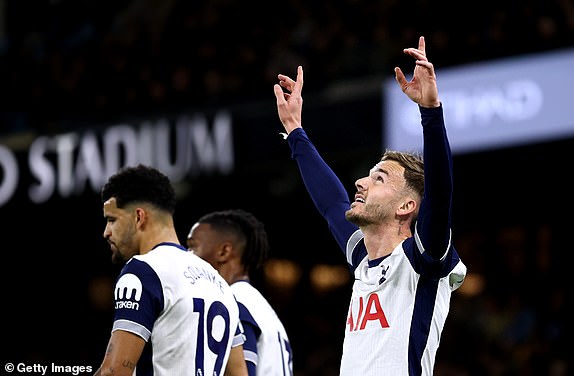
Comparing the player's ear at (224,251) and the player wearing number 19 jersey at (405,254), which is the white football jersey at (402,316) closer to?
the player wearing number 19 jersey at (405,254)

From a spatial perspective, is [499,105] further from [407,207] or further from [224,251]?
[407,207]

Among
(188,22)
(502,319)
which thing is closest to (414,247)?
(502,319)

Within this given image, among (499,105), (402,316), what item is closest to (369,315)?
(402,316)

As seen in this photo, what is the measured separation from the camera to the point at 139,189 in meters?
4.85

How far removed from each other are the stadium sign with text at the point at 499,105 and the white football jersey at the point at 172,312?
19.3 ft

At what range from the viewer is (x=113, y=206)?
485 centimetres

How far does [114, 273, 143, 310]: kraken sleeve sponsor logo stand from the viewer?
445 cm

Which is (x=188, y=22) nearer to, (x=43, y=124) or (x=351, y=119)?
(x=43, y=124)

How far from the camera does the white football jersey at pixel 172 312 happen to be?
4.46 m

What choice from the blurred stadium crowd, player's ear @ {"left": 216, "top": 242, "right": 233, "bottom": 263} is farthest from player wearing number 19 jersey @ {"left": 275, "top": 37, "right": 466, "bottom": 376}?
the blurred stadium crowd

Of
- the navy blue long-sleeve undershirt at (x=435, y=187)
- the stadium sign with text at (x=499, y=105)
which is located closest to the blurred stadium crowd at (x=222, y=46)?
the stadium sign with text at (x=499, y=105)

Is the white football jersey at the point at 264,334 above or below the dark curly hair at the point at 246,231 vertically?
below

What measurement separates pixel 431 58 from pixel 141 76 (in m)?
3.68

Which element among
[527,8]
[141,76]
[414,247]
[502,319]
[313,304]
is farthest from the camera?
[313,304]
